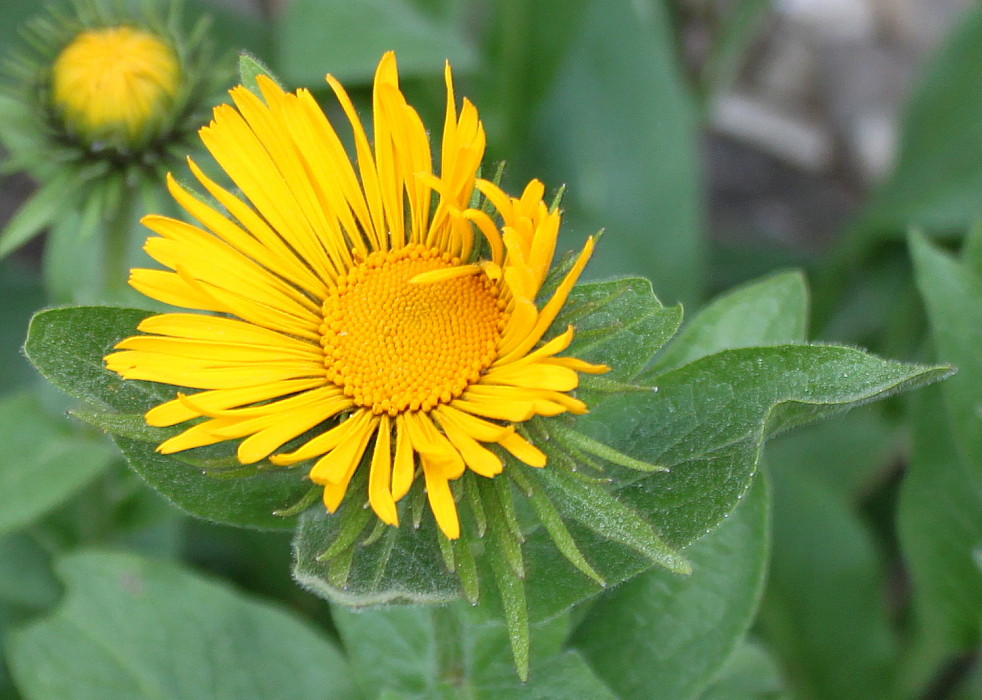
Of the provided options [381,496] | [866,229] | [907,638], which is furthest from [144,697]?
[866,229]

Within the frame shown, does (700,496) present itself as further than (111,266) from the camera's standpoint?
No

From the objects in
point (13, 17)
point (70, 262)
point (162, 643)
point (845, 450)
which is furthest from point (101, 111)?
point (845, 450)

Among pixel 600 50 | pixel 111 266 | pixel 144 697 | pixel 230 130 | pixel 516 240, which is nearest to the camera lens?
pixel 516 240

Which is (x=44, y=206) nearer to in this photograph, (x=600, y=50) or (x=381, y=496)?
(x=381, y=496)


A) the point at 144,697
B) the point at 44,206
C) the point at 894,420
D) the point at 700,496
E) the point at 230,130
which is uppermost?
the point at 230,130

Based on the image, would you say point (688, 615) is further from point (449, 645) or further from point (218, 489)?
point (218, 489)

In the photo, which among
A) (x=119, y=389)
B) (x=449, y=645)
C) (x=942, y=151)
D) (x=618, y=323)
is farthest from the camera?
(x=942, y=151)
